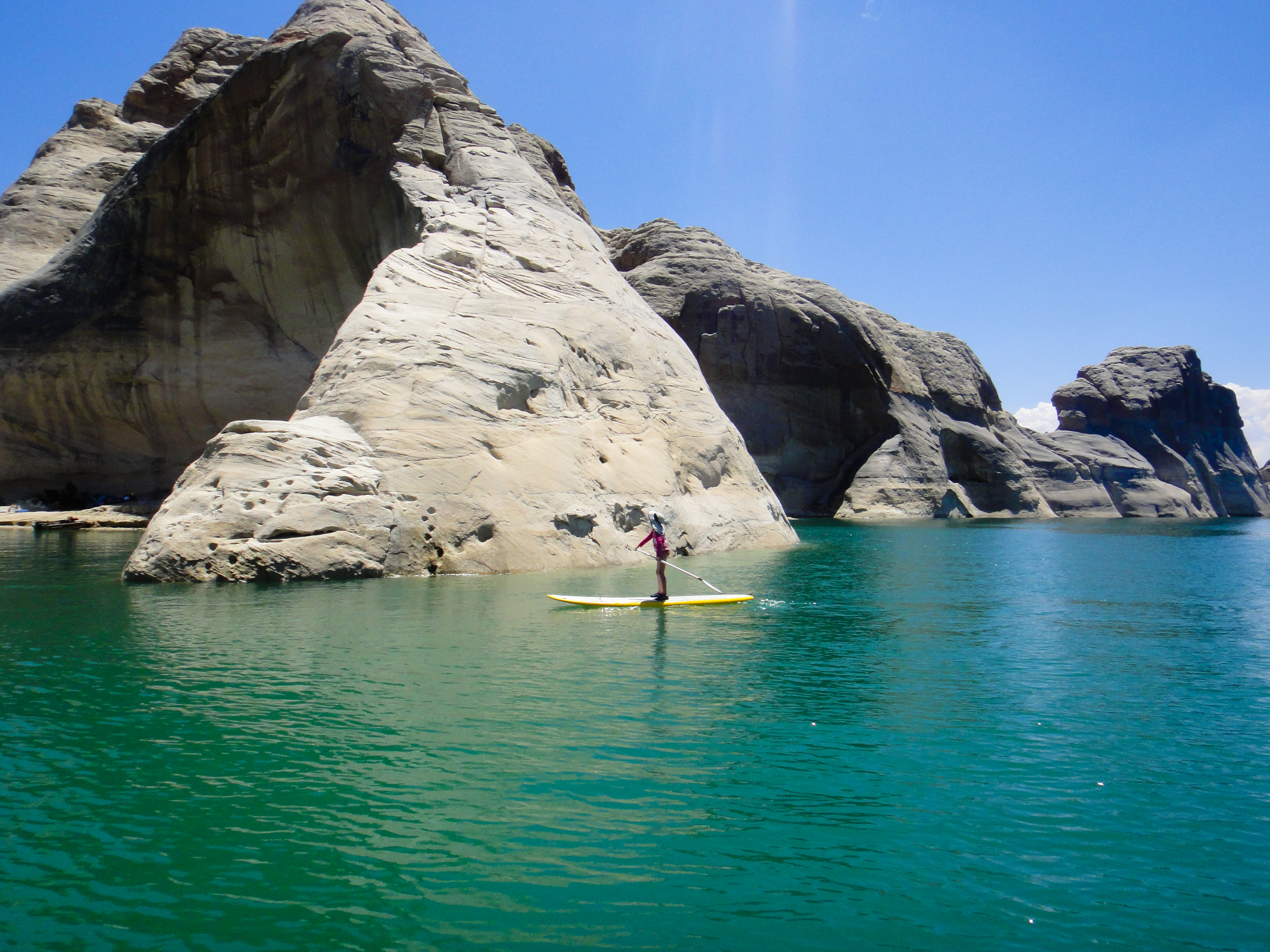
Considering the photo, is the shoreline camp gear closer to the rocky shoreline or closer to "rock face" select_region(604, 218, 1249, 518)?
the rocky shoreline

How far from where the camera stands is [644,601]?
1411cm

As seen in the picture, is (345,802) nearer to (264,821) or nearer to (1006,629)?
(264,821)

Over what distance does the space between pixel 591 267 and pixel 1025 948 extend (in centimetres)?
2761

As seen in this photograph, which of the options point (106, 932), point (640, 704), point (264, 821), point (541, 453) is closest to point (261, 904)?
point (106, 932)

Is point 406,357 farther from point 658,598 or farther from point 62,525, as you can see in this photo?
point 62,525

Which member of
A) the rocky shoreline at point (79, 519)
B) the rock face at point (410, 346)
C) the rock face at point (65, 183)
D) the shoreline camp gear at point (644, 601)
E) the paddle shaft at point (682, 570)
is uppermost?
the rock face at point (65, 183)

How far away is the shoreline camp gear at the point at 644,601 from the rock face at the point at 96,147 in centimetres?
3878

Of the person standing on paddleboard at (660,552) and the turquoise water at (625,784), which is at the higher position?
the person standing on paddleboard at (660,552)

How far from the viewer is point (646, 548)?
23.1 m

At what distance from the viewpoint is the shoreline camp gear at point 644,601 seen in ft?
45.7

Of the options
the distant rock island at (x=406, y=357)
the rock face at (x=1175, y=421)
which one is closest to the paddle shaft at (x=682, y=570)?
the distant rock island at (x=406, y=357)

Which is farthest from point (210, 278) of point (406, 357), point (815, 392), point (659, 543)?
point (815, 392)

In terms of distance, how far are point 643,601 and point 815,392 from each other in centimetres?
4833

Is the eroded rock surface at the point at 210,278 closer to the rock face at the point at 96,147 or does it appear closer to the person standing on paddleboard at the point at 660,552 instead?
the rock face at the point at 96,147
